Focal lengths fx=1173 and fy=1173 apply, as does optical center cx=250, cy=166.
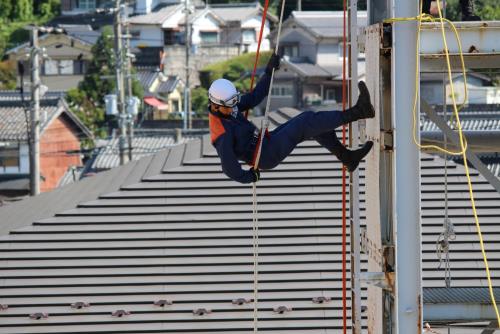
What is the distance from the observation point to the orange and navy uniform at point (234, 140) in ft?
25.1

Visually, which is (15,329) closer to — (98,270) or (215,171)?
(98,270)

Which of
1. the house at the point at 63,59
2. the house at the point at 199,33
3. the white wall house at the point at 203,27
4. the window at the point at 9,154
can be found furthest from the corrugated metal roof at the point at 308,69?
the window at the point at 9,154

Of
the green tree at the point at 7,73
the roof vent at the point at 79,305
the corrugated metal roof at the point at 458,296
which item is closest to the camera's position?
the corrugated metal roof at the point at 458,296

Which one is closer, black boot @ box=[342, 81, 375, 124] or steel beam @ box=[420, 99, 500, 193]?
black boot @ box=[342, 81, 375, 124]

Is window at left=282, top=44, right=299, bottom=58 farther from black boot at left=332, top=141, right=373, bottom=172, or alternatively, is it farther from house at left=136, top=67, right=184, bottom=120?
black boot at left=332, top=141, right=373, bottom=172

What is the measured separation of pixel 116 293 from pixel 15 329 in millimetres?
1004

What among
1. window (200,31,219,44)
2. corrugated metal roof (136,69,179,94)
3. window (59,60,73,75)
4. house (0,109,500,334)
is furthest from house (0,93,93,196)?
house (0,109,500,334)

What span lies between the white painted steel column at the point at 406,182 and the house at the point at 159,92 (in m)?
43.4

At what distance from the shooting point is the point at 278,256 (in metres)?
11.5

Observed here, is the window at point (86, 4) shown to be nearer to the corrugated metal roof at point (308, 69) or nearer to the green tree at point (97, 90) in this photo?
the green tree at point (97, 90)

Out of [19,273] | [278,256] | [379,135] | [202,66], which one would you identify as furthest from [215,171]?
[202,66]

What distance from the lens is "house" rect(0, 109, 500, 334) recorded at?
10758 millimetres

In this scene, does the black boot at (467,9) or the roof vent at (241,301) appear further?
the roof vent at (241,301)

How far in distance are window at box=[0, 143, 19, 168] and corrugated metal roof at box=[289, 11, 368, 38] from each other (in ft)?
49.8
